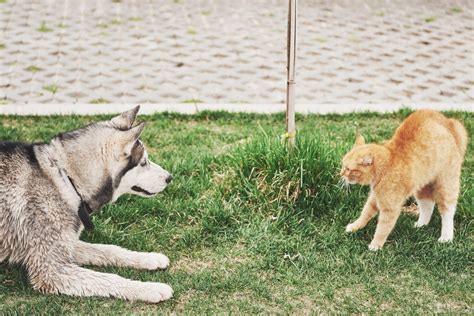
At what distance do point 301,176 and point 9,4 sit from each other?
22.1ft

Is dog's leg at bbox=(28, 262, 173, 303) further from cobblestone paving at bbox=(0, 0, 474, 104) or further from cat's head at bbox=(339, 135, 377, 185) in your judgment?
cobblestone paving at bbox=(0, 0, 474, 104)

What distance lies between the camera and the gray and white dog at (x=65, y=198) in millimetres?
4504

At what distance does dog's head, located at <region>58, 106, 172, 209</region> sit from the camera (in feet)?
15.1

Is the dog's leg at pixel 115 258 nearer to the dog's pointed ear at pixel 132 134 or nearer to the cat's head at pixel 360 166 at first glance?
the dog's pointed ear at pixel 132 134

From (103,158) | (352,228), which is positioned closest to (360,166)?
(352,228)

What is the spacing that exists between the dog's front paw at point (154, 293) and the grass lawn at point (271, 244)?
47 millimetres

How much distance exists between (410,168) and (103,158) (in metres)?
2.07

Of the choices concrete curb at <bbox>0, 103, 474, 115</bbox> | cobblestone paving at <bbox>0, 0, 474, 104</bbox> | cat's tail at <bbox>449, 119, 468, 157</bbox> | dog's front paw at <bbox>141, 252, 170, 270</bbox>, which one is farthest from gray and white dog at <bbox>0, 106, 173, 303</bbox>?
cobblestone paving at <bbox>0, 0, 474, 104</bbox>

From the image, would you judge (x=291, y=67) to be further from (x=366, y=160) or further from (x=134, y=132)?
(x=134, y=132)

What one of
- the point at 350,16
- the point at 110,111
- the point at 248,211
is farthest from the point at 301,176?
the point at 350,16

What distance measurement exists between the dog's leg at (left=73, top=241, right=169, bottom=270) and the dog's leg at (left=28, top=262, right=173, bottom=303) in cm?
31

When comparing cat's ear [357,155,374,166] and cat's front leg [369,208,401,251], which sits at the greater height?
cat's ear [357,155,374,166]

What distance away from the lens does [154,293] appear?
14.7ft

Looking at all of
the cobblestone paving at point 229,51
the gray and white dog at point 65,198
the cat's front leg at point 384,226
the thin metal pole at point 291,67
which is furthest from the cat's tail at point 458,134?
the cobblestone paving at point 229,51
